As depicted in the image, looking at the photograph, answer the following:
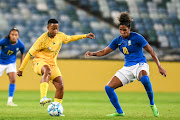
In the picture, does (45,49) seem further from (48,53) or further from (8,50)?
(8,50)

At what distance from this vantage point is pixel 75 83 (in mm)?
15117

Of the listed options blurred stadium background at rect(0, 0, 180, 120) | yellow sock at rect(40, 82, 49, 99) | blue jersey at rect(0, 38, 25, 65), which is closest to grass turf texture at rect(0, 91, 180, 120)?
yellow sock at rect(40, 82, 49, 99)

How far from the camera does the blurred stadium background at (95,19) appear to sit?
16.7 metres

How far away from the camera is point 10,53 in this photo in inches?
377

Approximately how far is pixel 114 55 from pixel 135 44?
914 centimetres

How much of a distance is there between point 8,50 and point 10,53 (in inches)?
4.3

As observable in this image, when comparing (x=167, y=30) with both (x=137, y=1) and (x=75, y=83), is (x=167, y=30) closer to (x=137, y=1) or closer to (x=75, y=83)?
(x=137, y=1)

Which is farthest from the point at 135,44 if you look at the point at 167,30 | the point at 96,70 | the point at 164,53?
the point at 167,30

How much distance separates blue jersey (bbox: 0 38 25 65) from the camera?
9406mm

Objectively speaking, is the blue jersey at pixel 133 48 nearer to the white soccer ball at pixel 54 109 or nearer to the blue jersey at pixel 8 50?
the white soccer ball at pixel 54 109

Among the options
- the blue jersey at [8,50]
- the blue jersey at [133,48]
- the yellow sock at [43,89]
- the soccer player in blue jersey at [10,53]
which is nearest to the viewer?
the yellow sock at [43,89]

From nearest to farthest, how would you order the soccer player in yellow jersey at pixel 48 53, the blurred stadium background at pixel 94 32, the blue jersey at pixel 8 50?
1. the soccer player in yellow jersey at pixel 48 53
2. the blue jersey at pixel 8 50
3. the blurred stadium background at pixel 94 32

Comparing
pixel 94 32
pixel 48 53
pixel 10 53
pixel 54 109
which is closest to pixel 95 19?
pixel 94 32

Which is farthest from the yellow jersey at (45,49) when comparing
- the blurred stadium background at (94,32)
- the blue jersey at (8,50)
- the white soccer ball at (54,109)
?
the blurred stadium background at (94,32)
